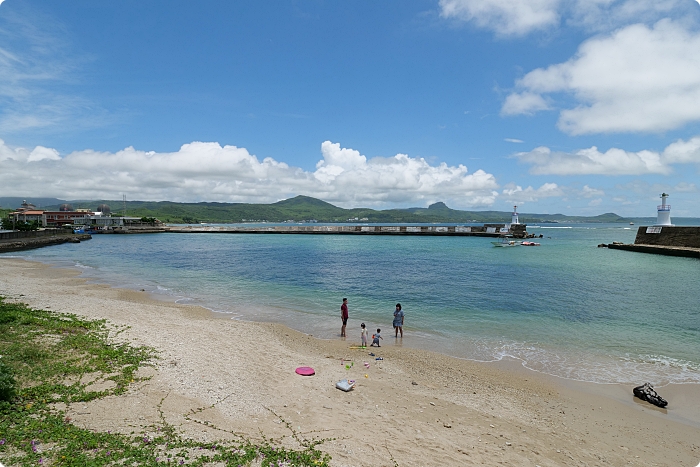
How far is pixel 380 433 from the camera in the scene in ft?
25.8

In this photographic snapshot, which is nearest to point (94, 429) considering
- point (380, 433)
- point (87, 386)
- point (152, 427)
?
point (152, 427)

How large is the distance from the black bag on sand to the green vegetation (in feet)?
32.7

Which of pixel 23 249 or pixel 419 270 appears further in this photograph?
pixel 23 249

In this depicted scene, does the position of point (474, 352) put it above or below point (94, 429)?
below

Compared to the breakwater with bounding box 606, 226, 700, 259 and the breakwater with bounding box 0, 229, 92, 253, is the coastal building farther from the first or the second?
the breakwater with bounding box 606, 226, 700, 259

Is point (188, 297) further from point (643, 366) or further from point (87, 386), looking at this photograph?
point (643, 366)

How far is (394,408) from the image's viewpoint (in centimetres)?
925

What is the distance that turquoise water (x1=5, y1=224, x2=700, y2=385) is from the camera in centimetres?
1468

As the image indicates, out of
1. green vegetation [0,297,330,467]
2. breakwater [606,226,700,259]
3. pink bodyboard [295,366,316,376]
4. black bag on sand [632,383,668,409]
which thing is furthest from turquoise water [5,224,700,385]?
breakwater [606,226,700,259]

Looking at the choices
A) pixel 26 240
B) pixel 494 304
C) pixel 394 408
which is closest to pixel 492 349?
pixel 394 408

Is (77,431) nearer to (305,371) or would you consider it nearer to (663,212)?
(305,371)

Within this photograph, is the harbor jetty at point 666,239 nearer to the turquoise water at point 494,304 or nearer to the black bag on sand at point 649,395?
the turquoise water at point 494,304

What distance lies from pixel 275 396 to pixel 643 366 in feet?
44.1

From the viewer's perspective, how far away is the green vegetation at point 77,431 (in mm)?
5840
